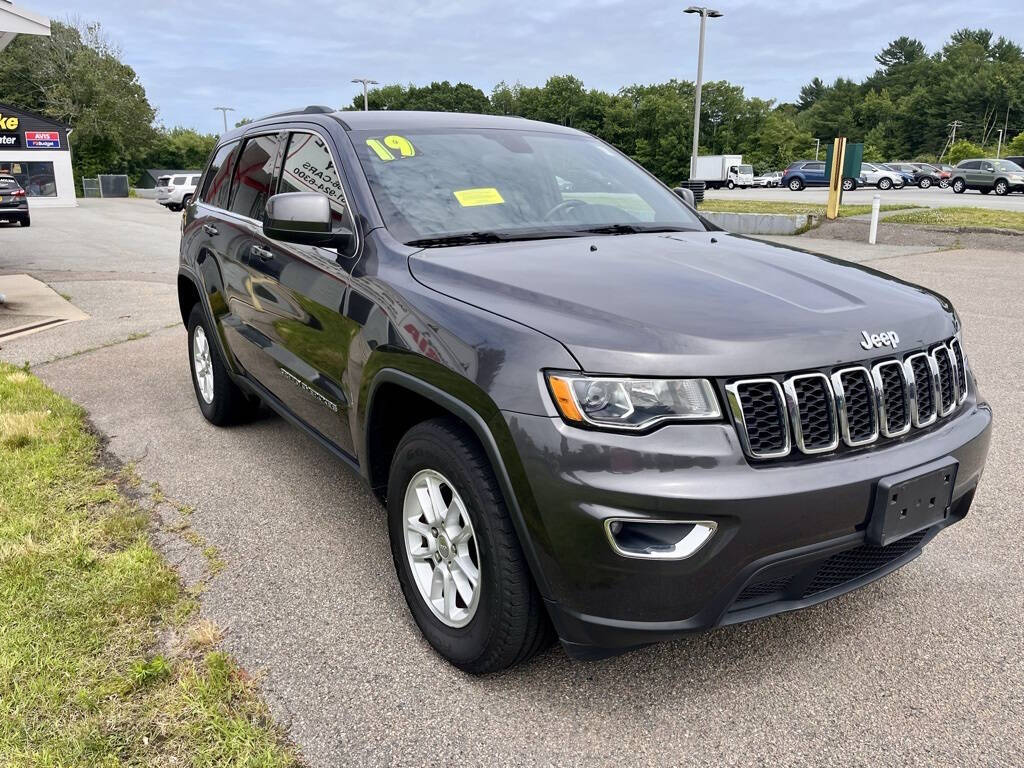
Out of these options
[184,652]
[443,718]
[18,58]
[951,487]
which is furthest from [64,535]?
[18,58]

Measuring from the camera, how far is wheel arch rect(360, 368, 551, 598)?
2.18 meters

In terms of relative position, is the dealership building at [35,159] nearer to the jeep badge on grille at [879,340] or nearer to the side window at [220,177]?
the side window at [220,177]

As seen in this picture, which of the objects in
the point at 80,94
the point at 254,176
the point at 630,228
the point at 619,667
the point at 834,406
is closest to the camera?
the point at 834,406

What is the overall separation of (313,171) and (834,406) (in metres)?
2.40

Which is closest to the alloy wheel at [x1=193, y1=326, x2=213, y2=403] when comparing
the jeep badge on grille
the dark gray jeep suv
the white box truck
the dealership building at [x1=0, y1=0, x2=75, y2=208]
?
the dark gray jeep suv

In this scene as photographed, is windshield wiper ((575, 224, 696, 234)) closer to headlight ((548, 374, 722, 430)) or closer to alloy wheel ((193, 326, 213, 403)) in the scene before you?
headlight ((548, 374, 722, 430))

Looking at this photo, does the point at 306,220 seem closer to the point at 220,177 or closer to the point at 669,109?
the point at 220,177

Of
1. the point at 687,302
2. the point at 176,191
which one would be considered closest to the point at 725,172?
the point at 176,191

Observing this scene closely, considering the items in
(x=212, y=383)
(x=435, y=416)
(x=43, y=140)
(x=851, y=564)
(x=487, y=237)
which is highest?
(x=43, y=140)

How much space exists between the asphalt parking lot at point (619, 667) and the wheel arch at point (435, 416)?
493 millimetres

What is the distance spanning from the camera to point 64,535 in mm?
3461

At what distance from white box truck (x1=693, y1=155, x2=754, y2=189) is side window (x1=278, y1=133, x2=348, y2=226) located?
2035 inches

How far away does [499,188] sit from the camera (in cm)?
336

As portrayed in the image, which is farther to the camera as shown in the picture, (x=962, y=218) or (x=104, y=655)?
(x=962, y=218)
